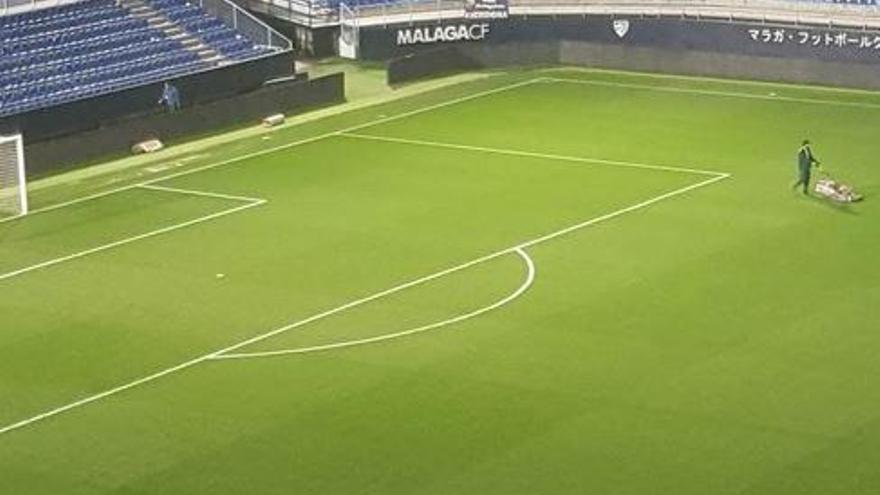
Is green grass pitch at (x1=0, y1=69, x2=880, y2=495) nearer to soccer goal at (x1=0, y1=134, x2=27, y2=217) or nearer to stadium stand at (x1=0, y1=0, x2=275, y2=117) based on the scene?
soccer goal at (x1=0, y1=134, x2=27, y2=217)

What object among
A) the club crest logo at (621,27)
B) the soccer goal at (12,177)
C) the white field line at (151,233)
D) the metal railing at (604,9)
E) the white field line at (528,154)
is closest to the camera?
the white field line at (151,233)

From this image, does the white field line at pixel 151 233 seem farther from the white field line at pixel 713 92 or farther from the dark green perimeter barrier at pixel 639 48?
the white field line at pixel 713 92

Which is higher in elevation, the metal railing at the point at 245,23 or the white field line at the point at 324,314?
the metal railing at the point at 245,23

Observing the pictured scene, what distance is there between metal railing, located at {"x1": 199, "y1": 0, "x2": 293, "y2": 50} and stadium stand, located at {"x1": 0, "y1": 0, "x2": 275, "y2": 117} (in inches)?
7.1

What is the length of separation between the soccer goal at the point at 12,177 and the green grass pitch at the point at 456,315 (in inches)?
20.2

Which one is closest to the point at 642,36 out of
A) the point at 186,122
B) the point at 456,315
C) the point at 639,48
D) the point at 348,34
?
the point at 639,48

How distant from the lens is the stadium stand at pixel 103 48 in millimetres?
47562

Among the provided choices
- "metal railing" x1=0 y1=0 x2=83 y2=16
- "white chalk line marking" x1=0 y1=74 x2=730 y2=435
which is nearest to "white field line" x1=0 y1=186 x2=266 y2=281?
"white chalk line marking" x1=0 y1=74 x2=730 y2=435

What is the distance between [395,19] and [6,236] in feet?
68.8

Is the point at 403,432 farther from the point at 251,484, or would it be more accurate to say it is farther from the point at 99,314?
the point at 99,314

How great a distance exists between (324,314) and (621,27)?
25878 mm

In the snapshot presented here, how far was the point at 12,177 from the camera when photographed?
4178cm

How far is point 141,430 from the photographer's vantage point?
26.9 m

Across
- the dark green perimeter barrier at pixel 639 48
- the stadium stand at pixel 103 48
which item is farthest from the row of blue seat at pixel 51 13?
the dark green perimeter barrier at pixel 639 48
